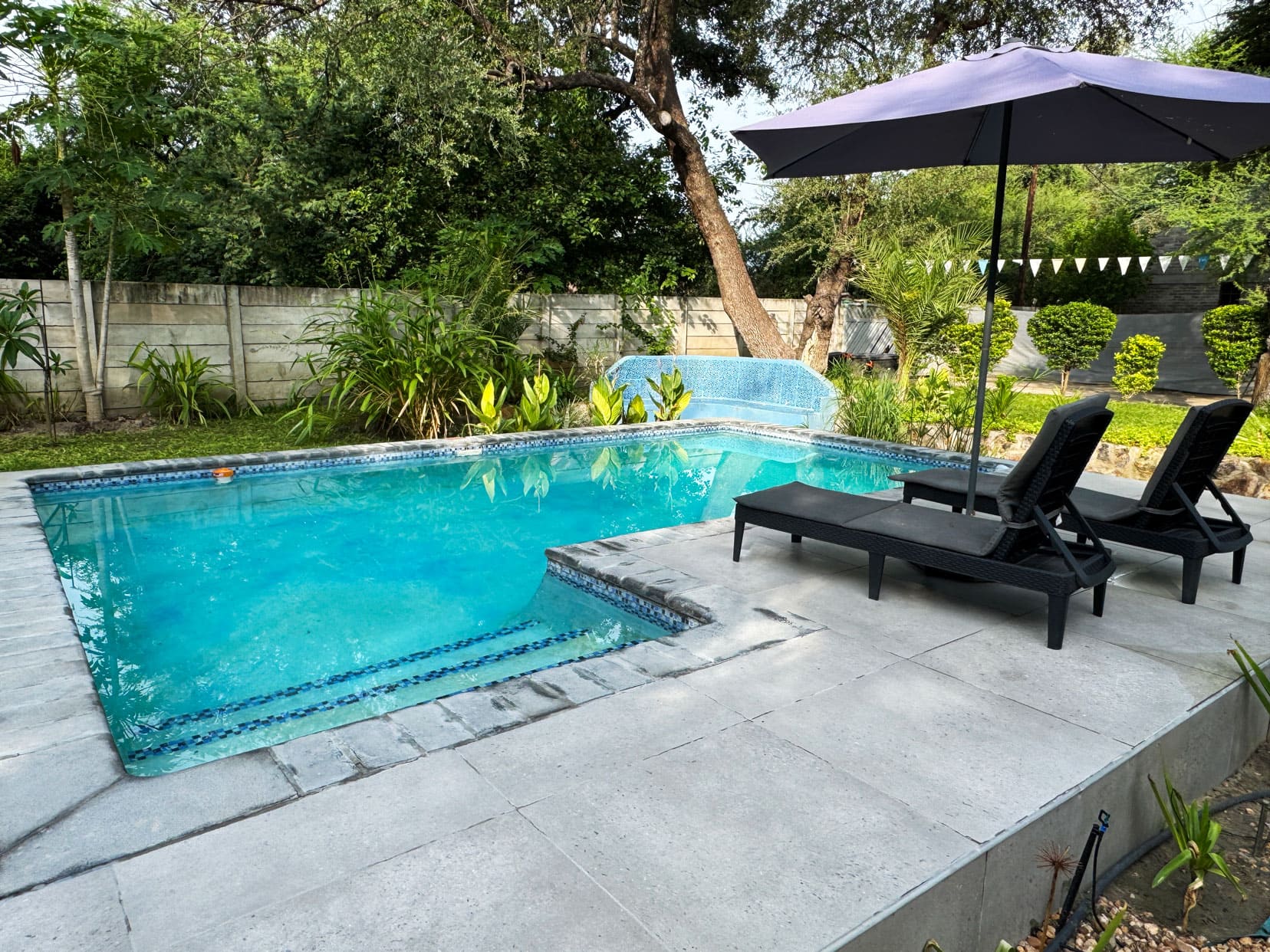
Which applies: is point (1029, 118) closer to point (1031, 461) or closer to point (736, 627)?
point (1031, 461)

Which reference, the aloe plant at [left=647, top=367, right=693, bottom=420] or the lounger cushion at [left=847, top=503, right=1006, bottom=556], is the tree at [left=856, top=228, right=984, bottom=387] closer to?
the aloe plant at [left=647, top=367, right=693, bottom=420]

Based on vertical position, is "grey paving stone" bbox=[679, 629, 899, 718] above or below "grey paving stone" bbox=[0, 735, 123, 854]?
above

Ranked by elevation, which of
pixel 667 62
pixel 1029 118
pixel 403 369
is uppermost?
pixel 667 62

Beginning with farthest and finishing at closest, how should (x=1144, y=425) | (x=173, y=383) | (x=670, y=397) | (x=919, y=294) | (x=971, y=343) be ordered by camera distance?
(x=971, y=343) < (x=670, y=397) < (x=919, y=294) < (x=173, y=383) < (x=1144, y=425)

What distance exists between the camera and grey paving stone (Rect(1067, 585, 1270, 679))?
10.2 ft

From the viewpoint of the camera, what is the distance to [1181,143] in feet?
13.9

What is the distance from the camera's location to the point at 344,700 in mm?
3326

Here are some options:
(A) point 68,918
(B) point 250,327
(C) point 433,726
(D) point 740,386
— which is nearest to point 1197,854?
(C) point 433,726

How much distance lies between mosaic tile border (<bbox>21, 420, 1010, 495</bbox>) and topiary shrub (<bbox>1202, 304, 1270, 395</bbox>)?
22.8ft

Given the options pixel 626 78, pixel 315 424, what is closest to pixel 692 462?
pixel 315 424

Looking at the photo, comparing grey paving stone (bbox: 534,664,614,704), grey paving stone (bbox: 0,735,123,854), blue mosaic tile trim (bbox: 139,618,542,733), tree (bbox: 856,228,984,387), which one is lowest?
blue mosaic tile trim (bbox: 139,618,542,733)

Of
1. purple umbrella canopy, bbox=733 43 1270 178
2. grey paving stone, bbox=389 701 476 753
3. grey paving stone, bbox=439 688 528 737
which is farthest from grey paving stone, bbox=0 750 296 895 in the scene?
purple umbrella canopy, bbox=733 43 1270 178

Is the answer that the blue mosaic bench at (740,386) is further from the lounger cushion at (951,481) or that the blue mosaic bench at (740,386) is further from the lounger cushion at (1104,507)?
the lounger cushion at (1104,507)

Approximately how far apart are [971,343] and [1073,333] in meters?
2.48
